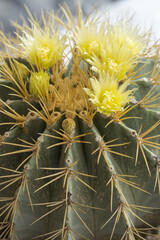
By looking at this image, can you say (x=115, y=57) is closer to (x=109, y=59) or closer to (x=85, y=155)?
(x=109, y=59)

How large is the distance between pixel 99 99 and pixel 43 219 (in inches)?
11.0

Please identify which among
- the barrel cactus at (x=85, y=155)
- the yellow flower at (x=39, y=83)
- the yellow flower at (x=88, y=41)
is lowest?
the barrel cactus at (x=85, y=155)

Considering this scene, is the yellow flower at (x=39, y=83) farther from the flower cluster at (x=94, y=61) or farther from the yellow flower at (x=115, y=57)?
the yellow flower at (x=115, y=57)

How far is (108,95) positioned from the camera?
1.86ft

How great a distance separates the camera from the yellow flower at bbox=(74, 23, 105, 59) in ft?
2.13

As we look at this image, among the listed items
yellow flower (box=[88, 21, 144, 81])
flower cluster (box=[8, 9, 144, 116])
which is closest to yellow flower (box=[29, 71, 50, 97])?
flower cluster (box=[8, 9, 144, 116])

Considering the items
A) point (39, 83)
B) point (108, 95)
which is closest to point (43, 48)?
point (39, 83)

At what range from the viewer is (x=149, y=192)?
645mm

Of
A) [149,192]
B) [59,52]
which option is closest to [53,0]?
[59,52]

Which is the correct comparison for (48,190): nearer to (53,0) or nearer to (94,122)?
(94,122)

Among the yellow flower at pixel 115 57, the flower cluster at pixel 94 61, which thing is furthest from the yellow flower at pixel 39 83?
the yellow flower at pixel 115 57

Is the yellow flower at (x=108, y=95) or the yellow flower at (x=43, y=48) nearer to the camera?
the yellow flower at (x=108, y=95)

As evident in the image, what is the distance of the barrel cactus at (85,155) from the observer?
0.58m

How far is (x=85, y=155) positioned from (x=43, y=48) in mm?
255
